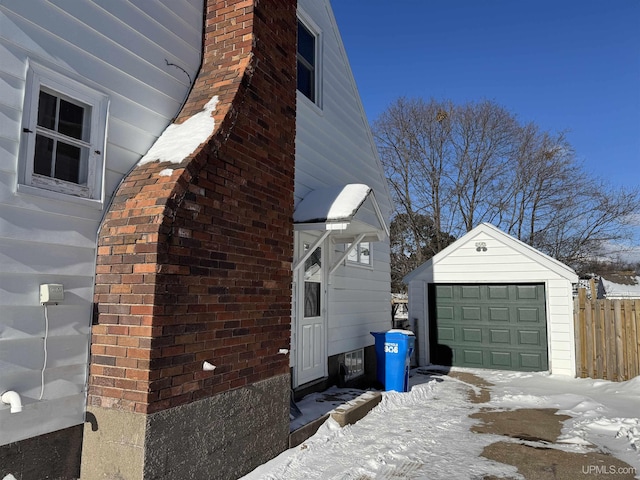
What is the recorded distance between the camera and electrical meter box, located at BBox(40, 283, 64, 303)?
3199 mm

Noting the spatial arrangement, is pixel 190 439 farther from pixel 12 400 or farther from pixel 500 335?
pixel 500 335

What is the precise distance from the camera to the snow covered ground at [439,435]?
4.52m

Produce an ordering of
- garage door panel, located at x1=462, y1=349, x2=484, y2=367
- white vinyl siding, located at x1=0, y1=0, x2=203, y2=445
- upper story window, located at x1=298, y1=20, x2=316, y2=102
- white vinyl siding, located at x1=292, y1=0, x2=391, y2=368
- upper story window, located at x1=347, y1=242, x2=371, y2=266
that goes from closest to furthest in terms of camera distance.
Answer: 1. white vinyl siding, located at x1=0, y1=0, x2=203, y2=445
2. white vinyl siding, located at x1=292, y1=0, x2=391, y2=368
3. upper story window, located at x1=298, y1=20, x2=316, y2=102
4. upper story window, located at x1=347, y1=242, x2=371, y2=266
5. garage door panel, located at x1=462, y1=349, x2=484, y2=367

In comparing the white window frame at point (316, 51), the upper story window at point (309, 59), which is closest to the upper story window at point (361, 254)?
the white window frame at point (316, 51)

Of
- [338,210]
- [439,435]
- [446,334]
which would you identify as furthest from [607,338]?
[338,210]

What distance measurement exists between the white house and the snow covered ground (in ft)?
2.04

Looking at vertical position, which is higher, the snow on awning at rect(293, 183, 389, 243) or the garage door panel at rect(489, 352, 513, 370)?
the snow on awning at rect(293, 183, 389, 243)

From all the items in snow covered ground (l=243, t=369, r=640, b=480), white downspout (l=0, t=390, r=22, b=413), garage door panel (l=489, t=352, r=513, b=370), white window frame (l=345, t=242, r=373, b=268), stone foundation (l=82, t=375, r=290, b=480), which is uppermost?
white window frame (l=345, t=242, r=373, b=268)

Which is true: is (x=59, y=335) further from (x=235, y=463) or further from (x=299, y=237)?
(x=299, y=237)

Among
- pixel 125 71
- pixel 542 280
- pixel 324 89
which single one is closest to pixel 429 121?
pixel 542 280

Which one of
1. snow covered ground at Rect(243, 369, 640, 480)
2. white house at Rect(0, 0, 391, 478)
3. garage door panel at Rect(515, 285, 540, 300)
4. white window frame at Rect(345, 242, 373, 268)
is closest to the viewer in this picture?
white house at Rect(0, 0, 391, 478)

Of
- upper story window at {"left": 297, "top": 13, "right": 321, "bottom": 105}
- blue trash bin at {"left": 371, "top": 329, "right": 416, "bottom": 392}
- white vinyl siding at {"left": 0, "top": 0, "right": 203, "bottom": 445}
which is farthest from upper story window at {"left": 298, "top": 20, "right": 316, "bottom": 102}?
blue trash bin at {"left": 371, "top": 329, "right": 416, "bottom": 392}

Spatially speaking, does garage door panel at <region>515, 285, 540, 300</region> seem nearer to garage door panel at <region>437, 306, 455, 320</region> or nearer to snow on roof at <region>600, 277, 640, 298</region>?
garage door panel at <region>437, 306, 455, 320</region>

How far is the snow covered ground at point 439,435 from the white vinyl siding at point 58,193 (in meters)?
2.01
